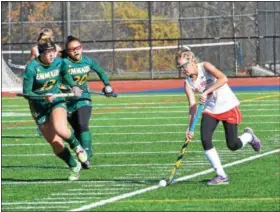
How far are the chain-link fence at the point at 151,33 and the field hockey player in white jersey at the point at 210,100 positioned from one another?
83.6 feet

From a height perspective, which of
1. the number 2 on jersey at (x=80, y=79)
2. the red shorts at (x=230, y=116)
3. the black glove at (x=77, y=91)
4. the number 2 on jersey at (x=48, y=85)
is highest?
the number 2 on jersey at (x=48, y=85)

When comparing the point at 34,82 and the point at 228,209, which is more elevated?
the point at 34,82

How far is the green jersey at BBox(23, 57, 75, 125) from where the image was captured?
13.5 metres

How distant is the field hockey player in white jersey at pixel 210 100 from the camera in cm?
1274

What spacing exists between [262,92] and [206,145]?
62.5 ft

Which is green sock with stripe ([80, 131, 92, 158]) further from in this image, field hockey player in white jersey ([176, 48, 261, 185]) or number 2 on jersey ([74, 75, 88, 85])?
field hockey player in white jersey ([176, 48, 261, 185])

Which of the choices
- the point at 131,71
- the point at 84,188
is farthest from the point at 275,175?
the point at 131,71

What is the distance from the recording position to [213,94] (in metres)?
13.1

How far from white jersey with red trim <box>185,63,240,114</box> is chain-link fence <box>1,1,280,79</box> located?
2550cm

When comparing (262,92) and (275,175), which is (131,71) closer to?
(262,92)

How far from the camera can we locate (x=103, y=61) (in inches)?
1745

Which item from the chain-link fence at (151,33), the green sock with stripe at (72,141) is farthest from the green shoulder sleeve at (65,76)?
the chain-link fence at (151,33)

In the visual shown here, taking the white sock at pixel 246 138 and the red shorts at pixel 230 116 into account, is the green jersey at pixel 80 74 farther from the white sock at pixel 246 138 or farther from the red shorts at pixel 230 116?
the red shorts at pixel 230 116

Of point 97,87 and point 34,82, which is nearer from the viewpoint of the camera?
point 34,82
